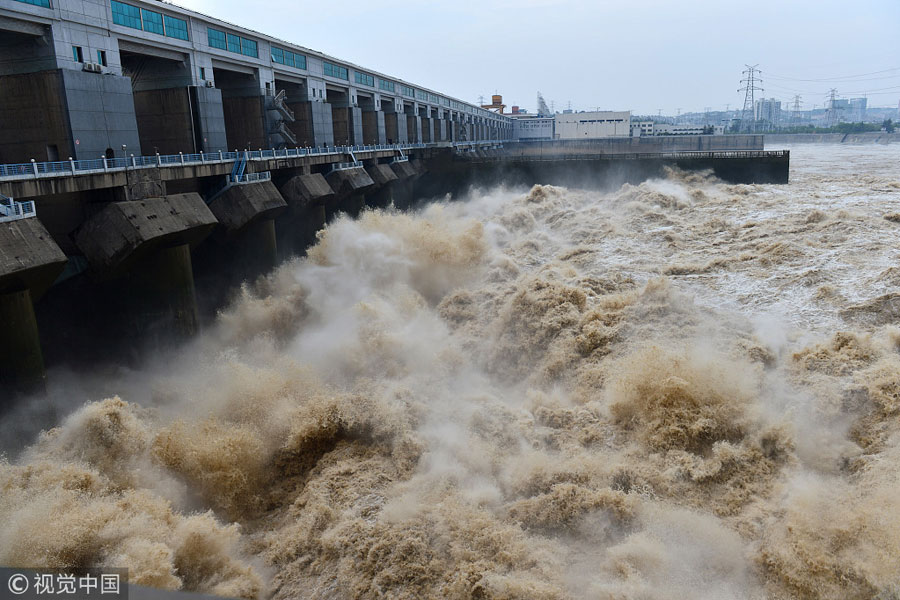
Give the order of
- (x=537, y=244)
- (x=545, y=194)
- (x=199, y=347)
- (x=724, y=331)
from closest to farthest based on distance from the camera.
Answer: (x=724, y=331) < (x=199, y=347) < (x=537, y=244) < (x=545, y=194)

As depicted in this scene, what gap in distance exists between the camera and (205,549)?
7984mm

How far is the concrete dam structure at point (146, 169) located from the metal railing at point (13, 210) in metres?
0.03

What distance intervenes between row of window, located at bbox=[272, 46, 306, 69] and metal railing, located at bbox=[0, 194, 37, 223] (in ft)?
51.0

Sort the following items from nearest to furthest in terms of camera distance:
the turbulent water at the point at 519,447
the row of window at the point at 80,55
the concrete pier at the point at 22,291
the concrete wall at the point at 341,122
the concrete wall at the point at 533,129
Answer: the turbulent water at the point at 519,447, the concrete pier at the point at 22,291, the row of window at the point at 80,55, the concrete wall at the point at 341,122, the concrete wall at the point at 533,129

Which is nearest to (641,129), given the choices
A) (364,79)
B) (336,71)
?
(364,79)

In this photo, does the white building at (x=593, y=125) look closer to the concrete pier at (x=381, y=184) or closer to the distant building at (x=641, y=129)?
the distant building at (x=641, y=129)

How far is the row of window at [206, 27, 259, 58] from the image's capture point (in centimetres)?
2100

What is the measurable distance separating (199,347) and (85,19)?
350 inches

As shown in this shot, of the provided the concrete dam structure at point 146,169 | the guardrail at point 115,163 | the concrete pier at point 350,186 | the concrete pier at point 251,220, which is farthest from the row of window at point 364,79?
the concrete pier at point 251,220

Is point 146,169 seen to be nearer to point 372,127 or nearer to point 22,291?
point 22,291

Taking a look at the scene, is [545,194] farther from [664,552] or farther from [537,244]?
[664,552]

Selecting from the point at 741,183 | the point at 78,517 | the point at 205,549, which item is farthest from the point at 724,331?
the point at 741,183

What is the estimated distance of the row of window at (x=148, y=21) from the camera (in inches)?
643

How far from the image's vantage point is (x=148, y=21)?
691 inches
